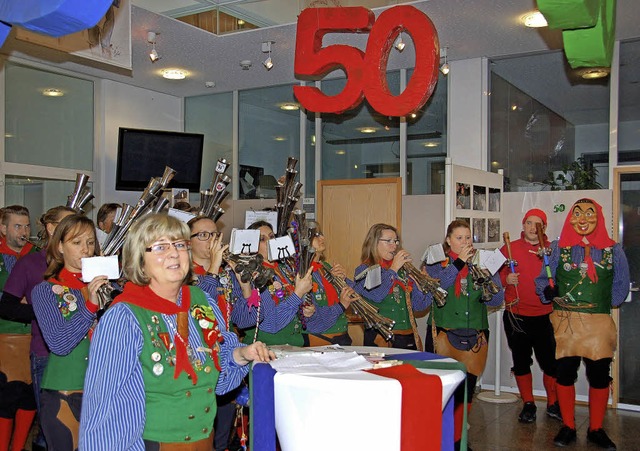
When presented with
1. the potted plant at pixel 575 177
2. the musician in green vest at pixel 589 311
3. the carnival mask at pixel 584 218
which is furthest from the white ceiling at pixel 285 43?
the musician in green vest at pixel 589 311

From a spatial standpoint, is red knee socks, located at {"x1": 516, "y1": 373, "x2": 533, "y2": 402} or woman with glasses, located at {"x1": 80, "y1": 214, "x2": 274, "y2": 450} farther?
red knee socks, located at {"x1": 516, "y1": 373, "x2": 533, "y2": 402}

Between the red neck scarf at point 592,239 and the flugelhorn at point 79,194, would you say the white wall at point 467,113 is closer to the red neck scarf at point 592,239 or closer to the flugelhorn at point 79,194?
the red neck scarf at point 592,239

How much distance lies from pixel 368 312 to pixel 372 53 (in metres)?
1.87

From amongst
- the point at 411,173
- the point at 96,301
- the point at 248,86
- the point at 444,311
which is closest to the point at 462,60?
the point at 411,173

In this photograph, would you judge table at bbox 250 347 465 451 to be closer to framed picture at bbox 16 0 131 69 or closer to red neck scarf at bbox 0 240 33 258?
framed picture at bbox 16 0 131 69

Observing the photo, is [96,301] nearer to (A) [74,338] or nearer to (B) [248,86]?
(A) [74,338]

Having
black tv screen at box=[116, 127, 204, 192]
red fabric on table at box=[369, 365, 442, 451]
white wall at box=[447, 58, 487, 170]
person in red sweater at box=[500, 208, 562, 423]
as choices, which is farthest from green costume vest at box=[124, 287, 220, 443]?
black tv screen at box=[116, 127, 204, 192]

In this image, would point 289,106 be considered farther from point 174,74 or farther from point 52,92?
point 52,92

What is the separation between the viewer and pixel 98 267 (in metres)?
2.75

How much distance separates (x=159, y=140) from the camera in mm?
7145

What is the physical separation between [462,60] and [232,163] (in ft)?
9.79

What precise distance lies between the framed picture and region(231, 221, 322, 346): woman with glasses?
4.81 feet

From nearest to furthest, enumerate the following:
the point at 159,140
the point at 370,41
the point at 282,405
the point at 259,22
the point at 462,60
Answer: the point at 282,405 < the point at 370,41 < the point at 259,22 < the point at 462,60 < the point at 159,140

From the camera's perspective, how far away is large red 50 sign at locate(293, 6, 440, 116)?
14.5ft
